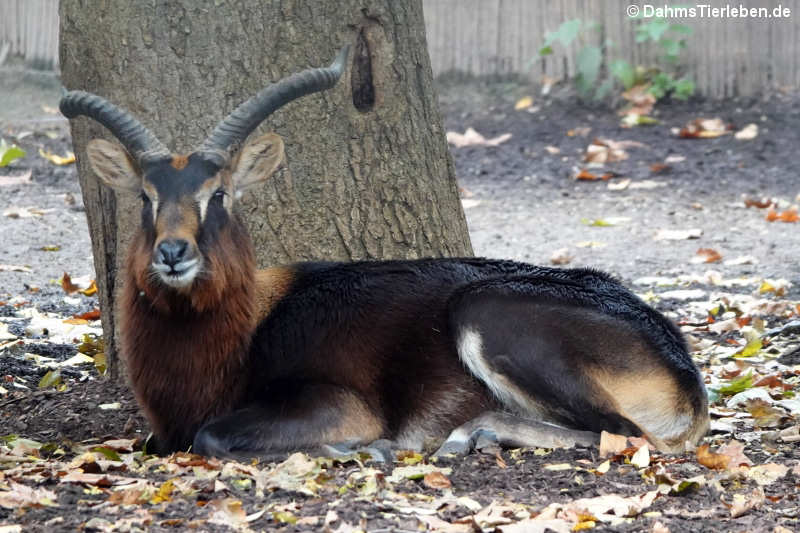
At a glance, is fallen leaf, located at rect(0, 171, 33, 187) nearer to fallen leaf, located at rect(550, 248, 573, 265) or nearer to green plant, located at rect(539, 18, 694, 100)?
fallen leaf, located at rect(550, 248, 573, 265)

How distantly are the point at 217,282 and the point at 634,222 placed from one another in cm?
715

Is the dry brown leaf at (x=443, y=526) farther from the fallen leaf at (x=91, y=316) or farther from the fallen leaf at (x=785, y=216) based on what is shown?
the fallen leaf at (x=785, y=216)

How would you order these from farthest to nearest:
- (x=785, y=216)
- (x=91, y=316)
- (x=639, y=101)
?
1. (x=639, y=101)
2. (x=785, y=216)
3. (x=91, y=316)

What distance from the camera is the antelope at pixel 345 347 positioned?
18.8 feet

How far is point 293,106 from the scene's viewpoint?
22.4 feet

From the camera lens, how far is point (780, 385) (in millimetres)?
6891

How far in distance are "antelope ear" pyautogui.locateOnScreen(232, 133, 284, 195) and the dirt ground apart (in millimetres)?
1531

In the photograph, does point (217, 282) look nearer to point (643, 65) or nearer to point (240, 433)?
point (240, 433)

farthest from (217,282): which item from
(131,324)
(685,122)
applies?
(685,122)

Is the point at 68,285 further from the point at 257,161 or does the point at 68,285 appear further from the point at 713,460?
the point at 713,460

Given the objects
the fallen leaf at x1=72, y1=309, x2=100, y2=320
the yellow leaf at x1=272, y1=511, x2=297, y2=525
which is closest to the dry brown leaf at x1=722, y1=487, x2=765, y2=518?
the yellow leaf at x1=272, y1=511, x2=297, y2=525

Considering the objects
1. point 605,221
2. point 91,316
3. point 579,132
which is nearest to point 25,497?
point 91,316

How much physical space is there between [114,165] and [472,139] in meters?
9.25

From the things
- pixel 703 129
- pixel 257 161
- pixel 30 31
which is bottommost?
pixel 703 129
